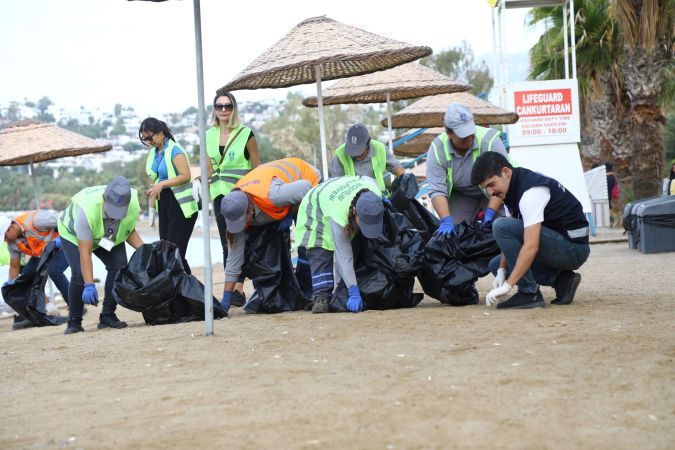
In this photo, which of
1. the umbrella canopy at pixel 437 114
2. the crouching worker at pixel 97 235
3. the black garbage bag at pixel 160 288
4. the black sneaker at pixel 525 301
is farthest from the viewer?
the umbrella canopy at pixel 437 114

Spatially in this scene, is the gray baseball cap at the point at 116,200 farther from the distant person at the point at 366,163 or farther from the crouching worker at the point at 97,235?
the distant person at the point at 366,163

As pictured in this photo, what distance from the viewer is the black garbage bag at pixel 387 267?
25.5 ft

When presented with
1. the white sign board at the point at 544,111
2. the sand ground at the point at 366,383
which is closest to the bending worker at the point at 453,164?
the sand ground at the point at 366,383

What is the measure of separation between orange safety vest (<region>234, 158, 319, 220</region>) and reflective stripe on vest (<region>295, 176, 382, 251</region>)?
0.29m

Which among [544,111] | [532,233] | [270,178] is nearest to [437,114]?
[544,111]

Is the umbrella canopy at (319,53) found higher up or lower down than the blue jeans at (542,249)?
higher up

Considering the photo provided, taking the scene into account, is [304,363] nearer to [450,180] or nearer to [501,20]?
[450,180]

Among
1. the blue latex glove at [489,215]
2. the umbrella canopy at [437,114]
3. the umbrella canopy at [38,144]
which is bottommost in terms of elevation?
the blue latex glove at [489,215]

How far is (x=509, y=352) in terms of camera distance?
17.5 feet

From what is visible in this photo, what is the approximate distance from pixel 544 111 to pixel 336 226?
1003cm

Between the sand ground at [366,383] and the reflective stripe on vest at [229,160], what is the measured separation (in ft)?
5.64

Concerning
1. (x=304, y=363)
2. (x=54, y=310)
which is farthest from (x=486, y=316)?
(x=54, y=310)

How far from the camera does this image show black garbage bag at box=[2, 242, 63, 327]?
10039mm

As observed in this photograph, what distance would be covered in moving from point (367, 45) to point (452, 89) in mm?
3562
